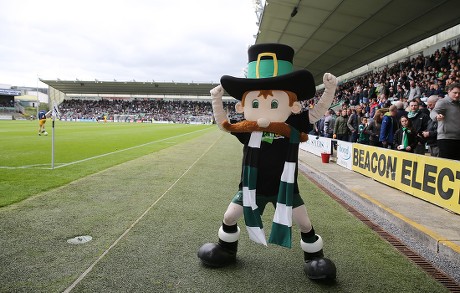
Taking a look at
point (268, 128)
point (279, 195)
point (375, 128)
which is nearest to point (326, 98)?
point (268, 128)

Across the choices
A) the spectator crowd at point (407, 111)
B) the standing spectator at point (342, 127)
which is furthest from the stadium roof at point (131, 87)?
the standing spectator at point (342, 127)

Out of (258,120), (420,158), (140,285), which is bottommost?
(140,285)

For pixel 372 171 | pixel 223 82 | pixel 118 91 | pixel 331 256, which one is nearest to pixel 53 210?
pixel 223 82

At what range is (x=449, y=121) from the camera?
230 inches

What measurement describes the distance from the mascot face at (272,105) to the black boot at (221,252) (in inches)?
48.7

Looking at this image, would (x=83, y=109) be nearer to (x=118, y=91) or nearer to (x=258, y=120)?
(x=118, y=91)

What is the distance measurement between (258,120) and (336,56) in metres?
20.2

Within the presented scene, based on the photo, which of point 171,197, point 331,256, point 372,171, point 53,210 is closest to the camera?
point 331,256

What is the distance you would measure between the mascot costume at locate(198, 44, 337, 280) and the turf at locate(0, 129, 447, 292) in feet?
0.97

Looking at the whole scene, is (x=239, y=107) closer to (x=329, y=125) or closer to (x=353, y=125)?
(x=353, y=125)

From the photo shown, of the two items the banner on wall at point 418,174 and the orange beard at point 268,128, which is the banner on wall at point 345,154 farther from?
the orange beard at point 268,128

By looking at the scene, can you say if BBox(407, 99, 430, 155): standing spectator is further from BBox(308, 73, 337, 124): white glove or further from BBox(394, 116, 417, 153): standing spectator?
BBox(308, 73, 337, 124): white glove

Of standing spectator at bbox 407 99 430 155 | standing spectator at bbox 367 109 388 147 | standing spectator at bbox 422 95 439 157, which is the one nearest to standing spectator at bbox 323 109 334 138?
standing spectator at bbox 367 109 388 147

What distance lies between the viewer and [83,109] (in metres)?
72.6
